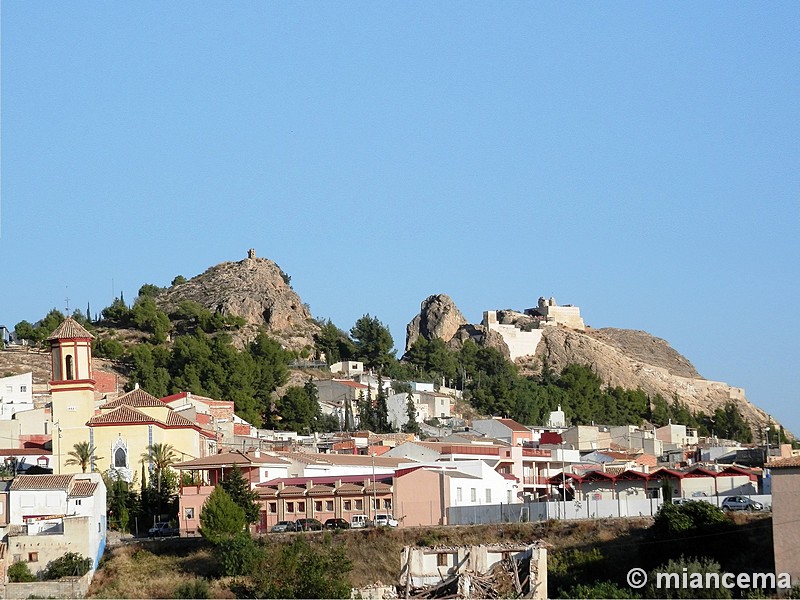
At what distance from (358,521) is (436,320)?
83001 mm

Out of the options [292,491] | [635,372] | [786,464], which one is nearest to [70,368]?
[292,491]

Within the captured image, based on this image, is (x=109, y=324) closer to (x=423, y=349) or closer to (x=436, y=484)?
(x=423, y=349)

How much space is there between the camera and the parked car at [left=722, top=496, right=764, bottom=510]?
1984 inches

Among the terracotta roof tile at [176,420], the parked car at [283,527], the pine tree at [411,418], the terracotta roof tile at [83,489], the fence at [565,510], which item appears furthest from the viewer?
the pine tree at [411,418]

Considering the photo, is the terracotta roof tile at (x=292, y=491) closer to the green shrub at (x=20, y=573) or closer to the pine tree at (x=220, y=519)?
the pine tree at (x=220, y=519)

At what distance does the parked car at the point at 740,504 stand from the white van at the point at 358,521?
12739 mm

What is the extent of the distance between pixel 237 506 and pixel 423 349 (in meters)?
61.9

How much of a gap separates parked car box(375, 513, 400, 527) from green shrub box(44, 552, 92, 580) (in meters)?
10.4

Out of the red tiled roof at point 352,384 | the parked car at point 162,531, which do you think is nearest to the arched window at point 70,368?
the parked car at point 162,531

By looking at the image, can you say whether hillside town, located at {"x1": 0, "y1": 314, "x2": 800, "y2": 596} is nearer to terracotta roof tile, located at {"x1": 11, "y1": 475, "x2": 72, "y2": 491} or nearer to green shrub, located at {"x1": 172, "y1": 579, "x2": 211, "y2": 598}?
terracotta roof tile, located at {"x1": 11, "y1": 475, "x2": 72, "y2": 491}

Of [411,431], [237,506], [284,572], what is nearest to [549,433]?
[411,431]

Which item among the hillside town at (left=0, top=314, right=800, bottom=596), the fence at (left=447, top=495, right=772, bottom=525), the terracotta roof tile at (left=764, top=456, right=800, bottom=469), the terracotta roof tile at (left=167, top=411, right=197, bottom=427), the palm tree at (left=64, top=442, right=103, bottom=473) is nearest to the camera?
the terracotta roof tile at (left=764, top=456, right=800, bottom=469)

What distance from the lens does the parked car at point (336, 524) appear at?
5253 cm

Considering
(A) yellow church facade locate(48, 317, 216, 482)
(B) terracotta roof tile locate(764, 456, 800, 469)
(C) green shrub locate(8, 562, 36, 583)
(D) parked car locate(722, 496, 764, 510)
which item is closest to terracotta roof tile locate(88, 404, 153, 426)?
(A) yellow church facade locate(48, 317, 216, 482)
